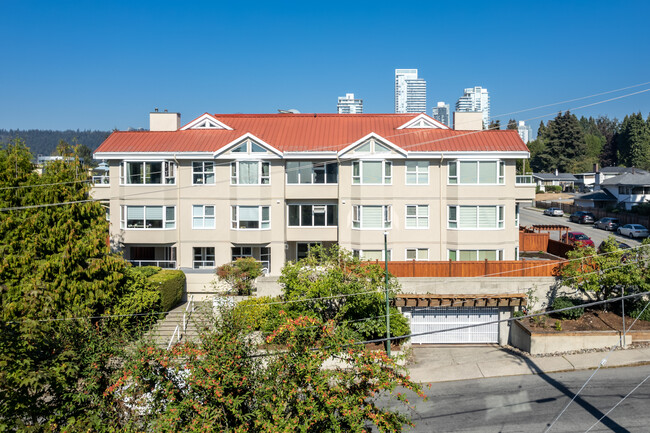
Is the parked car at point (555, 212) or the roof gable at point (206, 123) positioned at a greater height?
the roof gable at point (206, 123)

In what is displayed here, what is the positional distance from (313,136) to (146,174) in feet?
36.0

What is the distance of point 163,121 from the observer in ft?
117

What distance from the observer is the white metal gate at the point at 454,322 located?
2702 cm

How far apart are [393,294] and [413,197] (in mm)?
8942

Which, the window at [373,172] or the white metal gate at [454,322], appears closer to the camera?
the white metal gate at [454,322]

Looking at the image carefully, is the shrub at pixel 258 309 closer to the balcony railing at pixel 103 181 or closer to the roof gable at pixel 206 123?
the balcony railing at pixel 103 181

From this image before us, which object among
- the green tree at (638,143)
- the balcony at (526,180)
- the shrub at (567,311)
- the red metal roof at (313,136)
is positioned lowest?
the shrub at (567,311)

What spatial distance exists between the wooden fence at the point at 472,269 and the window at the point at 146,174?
583 inches

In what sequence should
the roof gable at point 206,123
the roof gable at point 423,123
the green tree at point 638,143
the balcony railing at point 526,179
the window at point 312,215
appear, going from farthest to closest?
the green tree at point 638,143
the roof gable at point 206,123
the roof gable at point 423,123
the window at point 312,215
the balcony railing at point 526,179

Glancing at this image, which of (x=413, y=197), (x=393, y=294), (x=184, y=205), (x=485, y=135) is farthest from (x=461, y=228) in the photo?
(x=184, y=205)

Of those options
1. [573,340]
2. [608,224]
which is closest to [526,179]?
[573,340]

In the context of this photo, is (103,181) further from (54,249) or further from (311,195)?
(311,195)

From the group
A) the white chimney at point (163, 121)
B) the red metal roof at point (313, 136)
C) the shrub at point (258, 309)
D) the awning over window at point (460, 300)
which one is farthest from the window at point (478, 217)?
the white chimney at point (163, 121)

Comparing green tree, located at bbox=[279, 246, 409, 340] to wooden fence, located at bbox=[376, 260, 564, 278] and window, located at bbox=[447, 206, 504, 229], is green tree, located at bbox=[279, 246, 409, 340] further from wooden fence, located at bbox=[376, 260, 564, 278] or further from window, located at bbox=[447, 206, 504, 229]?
window, located at bbox=[447, 206, 504, 229]
